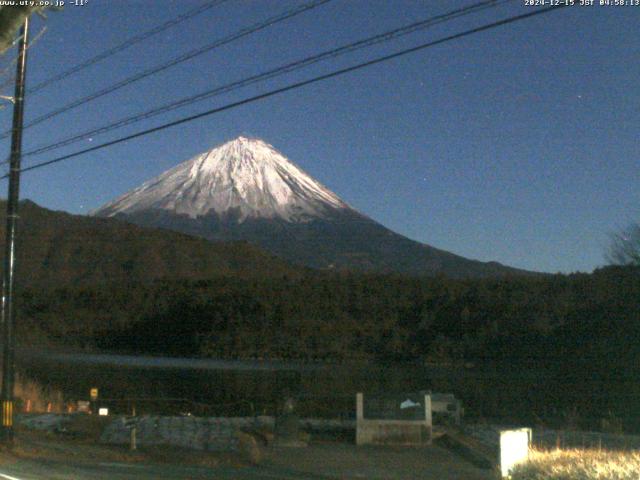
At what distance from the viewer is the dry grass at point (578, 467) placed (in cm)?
1009

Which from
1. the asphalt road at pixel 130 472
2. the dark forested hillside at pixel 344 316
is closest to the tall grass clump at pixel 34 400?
the asphalt road at pixel 130 472

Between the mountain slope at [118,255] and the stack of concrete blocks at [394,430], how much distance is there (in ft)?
210

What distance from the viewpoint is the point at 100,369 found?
4834 cm

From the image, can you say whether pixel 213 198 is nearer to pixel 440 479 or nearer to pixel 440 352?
pixel 440 352

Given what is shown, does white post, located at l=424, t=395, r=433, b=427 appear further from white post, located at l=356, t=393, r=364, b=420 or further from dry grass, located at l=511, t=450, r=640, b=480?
dry grass, located at l=511, t=450, r=640, b=480

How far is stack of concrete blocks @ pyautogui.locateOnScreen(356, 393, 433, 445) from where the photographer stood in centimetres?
1839

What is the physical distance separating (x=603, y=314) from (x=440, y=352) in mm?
11389

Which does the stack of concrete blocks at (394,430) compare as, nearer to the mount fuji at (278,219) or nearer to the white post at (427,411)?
the white post at (427,411)

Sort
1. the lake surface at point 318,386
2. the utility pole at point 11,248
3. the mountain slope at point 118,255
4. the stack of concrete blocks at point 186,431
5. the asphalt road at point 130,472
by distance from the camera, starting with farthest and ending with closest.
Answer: the mountain slope at point 118,255, the lake surface at point 318,386, the stack of concrete blocks at point 186,431, the utility pole at point 11,248, the asphalt road at point 130,472

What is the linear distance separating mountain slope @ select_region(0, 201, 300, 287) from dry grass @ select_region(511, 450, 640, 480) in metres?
71.4

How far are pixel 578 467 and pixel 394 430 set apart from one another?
27.0ft

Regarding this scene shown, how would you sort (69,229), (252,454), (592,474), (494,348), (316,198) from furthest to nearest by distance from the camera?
(316,198) < (69,229) < (494,348) < (252,454) < (592,474)

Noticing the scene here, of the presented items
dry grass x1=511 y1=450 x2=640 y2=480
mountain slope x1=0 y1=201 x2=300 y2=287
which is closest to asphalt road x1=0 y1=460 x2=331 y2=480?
dry grass x1=511 y1=450 x2=640 y2=480

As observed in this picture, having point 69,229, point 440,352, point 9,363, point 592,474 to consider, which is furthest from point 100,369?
point 69,229
